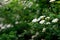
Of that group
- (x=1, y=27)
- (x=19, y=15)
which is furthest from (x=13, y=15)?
(x=1, y=27)

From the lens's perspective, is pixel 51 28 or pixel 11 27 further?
pixel 11 27

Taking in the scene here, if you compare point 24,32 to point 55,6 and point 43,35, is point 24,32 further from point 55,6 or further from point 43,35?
point 55,6

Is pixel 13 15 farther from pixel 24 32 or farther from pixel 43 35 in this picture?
pixel 43 35

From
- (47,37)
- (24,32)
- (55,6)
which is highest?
(55,6)

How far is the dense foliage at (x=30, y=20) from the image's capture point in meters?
3.30

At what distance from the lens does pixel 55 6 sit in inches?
141

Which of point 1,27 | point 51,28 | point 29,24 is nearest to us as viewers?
point 51,28

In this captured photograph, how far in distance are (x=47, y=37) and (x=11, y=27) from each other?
0.67 m

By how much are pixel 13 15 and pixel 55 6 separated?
0.79m

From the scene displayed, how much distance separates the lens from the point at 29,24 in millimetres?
3525

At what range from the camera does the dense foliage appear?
10.8 ft

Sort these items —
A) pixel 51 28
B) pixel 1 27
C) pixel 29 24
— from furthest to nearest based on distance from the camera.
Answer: pixel 1 27
pixel 29 24
pixel 51 28

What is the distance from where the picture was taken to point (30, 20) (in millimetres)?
3766

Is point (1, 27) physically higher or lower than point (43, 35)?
higher
